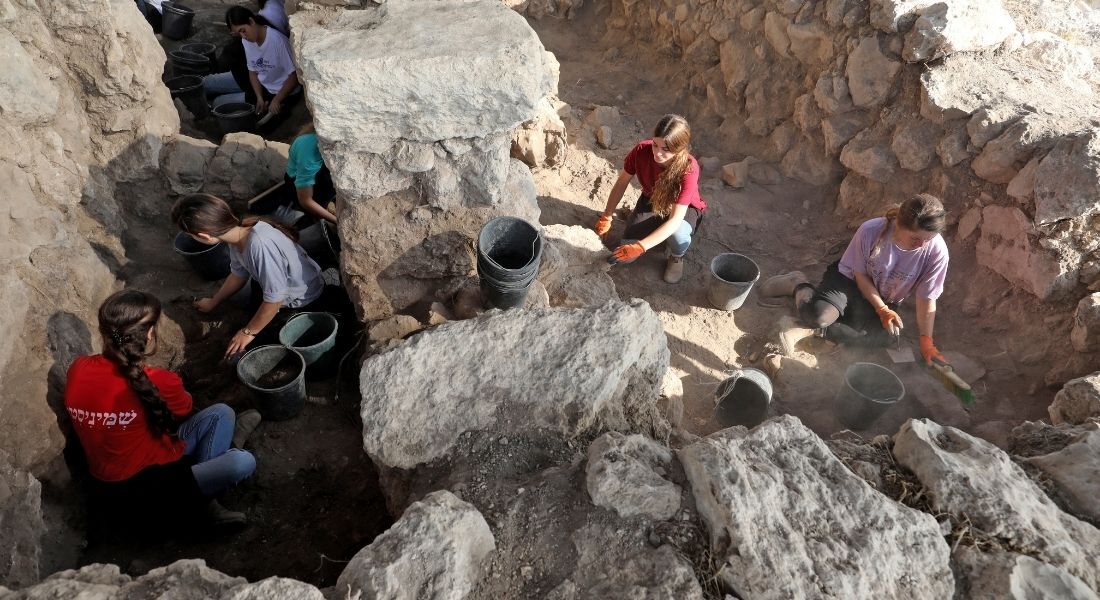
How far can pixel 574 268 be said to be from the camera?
442cm

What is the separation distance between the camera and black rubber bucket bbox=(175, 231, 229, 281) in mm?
4027

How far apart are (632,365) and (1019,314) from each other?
3236mm

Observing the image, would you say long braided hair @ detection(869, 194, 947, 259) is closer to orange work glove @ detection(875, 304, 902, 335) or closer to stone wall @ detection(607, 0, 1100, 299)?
orange work glove @ detection(875, 304, 902, 335)

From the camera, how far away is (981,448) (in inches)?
92.2

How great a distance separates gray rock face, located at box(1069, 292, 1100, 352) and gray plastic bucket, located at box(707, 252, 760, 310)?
6.30 ft

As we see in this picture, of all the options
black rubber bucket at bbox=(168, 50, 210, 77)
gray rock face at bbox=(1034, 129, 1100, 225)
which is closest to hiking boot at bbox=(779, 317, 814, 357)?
gray rock face at bbox=(1034, 129, 1100, 225)

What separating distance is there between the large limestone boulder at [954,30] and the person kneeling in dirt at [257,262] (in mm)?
4646

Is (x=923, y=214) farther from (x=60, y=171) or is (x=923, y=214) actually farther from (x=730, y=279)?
(x=60, y=171)

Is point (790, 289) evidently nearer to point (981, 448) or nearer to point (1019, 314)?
point (1019, 314)

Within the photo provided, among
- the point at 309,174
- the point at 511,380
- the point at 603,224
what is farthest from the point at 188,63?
the point at 511,380

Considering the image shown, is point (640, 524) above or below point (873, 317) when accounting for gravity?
above

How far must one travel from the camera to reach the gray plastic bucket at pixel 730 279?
14.8 feet

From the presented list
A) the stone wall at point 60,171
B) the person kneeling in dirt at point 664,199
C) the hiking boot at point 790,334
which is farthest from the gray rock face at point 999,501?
the stone wall at point 60,171

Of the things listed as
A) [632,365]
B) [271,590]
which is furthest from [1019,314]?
[271,590]
